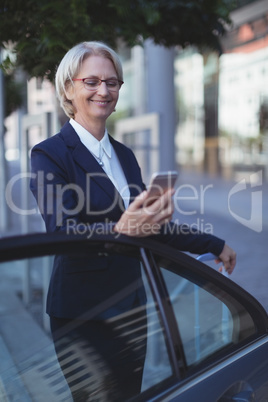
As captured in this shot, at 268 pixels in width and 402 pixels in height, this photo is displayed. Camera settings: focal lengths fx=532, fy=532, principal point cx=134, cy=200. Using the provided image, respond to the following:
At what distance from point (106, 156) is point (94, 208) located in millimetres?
248

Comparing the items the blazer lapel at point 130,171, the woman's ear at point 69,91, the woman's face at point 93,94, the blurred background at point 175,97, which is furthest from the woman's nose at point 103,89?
the blurred background at point 175,97

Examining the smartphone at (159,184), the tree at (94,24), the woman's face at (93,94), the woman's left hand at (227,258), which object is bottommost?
the woman's left hand at (227,258)

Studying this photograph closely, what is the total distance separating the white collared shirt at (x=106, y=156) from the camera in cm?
190

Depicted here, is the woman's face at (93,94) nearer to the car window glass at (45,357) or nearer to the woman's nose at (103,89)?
the woman's nose at (103,89)

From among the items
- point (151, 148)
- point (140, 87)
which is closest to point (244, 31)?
point (140, 87)

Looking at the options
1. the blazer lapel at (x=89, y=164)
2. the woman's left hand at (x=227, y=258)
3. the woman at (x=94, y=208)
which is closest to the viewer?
the woman at (x=94, y=208)

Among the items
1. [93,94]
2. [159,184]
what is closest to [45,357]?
[159,184]

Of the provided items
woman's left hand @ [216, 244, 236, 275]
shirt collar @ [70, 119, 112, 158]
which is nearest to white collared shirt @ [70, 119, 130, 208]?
shirt collar @ [70, 119, 112, 158]

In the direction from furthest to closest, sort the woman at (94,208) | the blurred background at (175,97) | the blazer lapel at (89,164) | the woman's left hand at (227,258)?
the blurred background at (175,97) < the woman's left hand at (227,258) < the blazer lapel at (89,164) < the woman at (94,208)

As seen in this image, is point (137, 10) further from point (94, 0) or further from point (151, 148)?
point (151, 148)

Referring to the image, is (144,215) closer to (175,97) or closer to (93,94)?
(93,94)

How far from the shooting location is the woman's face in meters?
1.91

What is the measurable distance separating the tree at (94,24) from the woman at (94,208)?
3.22 feet

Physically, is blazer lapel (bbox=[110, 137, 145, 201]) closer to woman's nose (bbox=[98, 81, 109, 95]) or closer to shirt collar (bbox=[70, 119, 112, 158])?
shirt collar (bbox=[70, 119, 112, 158])
